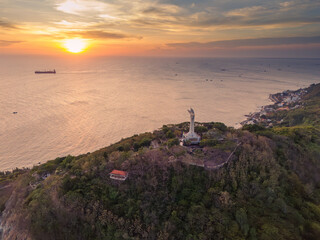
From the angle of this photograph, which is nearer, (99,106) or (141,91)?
(99,106)

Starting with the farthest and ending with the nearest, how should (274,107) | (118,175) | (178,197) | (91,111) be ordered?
(274,107)
(91,111)
(118,175)
(178,197)

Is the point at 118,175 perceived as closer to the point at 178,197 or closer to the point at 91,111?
the point at 178,197

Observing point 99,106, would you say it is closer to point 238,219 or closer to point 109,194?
point 109,194

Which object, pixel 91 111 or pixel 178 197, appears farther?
pixel 91 111

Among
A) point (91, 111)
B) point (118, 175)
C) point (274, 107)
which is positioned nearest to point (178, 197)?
point (118, 175)

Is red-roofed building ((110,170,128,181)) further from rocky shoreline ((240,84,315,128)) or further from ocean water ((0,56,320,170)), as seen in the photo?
rocky shoreline ((240,84,315,128))

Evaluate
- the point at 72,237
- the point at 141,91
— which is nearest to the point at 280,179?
the point at 72,237
